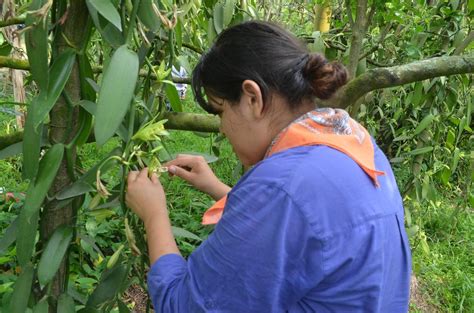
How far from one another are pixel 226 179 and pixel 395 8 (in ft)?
5.17

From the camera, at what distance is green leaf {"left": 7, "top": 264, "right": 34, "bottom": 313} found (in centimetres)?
78

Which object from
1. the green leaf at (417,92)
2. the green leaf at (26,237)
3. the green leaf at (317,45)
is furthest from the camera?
the green leaf at (417,92)

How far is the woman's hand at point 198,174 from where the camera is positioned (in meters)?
1.03

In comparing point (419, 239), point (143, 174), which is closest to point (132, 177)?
point (143, 174)

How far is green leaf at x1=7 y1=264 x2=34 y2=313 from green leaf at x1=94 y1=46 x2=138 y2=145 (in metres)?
0.29

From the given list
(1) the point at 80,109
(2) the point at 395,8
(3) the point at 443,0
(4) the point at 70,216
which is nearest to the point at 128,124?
(1) the point at 80,109

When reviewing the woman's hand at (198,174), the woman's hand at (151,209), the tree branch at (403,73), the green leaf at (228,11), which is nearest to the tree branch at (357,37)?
the tree branch at (403,73)

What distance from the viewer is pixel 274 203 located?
2.23 feet

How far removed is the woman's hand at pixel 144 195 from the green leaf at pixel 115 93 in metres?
0.18

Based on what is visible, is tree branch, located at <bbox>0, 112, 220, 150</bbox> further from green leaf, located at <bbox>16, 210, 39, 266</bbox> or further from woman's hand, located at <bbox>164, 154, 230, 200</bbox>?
green leaf, located at <bbox>16, 210, 39, 266</bbox>

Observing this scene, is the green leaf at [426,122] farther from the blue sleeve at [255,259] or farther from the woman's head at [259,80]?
the blue sleeve at [255,259]

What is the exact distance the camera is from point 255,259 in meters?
0.68

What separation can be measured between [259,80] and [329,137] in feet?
0.40

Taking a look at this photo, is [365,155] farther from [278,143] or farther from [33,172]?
[33,172]
